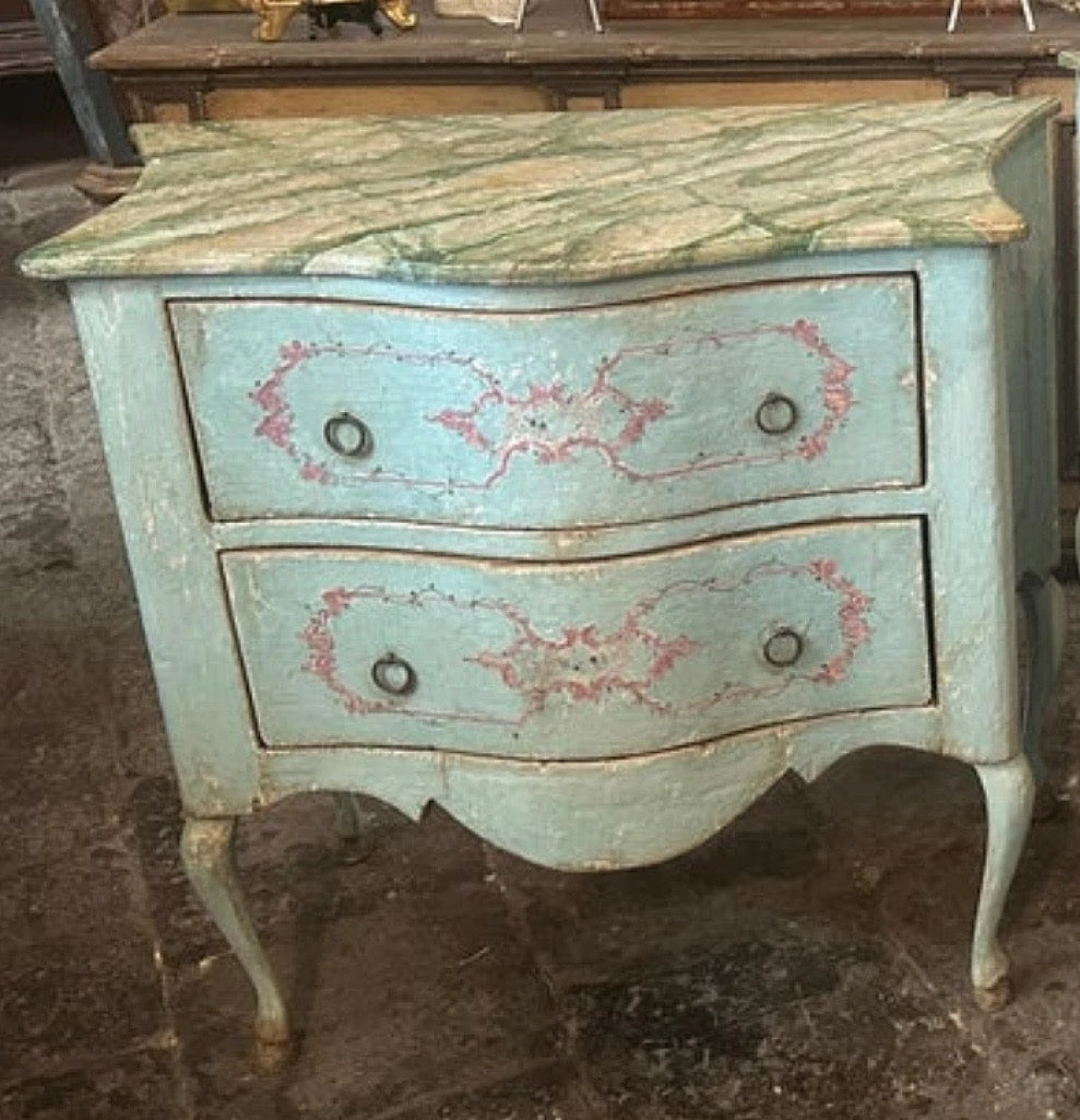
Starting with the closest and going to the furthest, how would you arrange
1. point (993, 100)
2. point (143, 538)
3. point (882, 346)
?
point (882, 346), point (143, 538), point (993, 100)

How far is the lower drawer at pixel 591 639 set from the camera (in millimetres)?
1741

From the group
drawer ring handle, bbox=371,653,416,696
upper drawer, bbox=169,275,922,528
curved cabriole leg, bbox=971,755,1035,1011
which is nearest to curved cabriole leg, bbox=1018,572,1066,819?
curved cabriole leg, bbox=971,755,1035,1011

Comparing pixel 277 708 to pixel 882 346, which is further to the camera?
pixel 277 708

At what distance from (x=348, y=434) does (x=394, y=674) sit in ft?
0.77

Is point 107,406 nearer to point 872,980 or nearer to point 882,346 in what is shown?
point 882,346

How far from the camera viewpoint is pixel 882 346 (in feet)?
5.54

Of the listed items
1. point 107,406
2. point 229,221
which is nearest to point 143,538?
point 107,406

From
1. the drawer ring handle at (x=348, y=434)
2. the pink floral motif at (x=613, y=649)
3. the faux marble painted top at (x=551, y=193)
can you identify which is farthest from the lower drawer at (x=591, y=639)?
the faux marble painted top at (x=551, y=193)

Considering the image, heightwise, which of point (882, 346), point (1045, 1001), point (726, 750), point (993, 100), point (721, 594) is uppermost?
point (993, 100)

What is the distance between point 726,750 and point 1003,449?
360 millimetres

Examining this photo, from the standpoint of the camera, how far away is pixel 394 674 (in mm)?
1818

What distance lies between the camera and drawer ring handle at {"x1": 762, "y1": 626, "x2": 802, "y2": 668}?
1794 millimetres

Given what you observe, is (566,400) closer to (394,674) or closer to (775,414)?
(775,414)

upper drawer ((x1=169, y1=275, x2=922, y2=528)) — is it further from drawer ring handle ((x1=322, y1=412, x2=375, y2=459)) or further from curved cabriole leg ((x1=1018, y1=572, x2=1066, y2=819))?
curved cabriole leg ((x1=1018, y1=572, x2=1066, y2=819))
